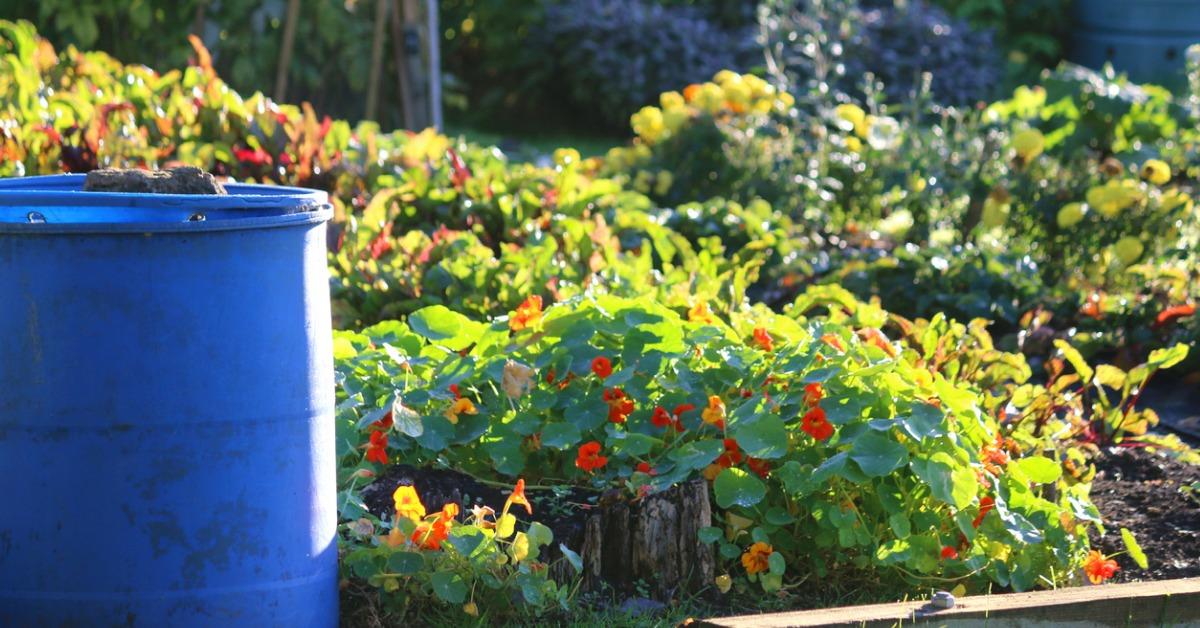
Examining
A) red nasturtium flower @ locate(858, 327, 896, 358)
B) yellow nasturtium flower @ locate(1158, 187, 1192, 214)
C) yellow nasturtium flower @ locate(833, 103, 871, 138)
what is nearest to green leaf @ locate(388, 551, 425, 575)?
red nasturtium flower @ locate(858, 327, 896, 358)

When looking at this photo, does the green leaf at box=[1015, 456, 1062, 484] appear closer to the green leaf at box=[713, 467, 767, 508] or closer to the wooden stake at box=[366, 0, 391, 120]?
the green leaf at box=[713, 467, 767, 508]

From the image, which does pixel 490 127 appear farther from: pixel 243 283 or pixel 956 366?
pixel 243 283

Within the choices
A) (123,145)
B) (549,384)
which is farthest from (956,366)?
(123,145)

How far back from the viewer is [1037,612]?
2471 mm

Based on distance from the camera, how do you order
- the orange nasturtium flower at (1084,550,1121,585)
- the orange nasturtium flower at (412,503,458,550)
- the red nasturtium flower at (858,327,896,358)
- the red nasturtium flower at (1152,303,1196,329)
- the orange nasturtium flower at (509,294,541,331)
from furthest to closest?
the red nasturtium flower at (1152,303,1196,329) < the red nasturtium flower at (858,327,896,358) < the orange nasturtium flower at (509,294,541,331) < the orange nasturtium flower at (1084,550,1121,585) < the orange nasturtium flower at (412,503,458,550)

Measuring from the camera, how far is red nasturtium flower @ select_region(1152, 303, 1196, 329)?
4496mm

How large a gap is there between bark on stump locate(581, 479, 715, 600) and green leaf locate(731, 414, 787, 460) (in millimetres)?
113

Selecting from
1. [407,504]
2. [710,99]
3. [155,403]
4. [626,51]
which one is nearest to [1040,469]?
[407,504]

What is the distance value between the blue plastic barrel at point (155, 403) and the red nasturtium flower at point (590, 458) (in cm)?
65

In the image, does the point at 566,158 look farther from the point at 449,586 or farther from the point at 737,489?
the point at 449,586

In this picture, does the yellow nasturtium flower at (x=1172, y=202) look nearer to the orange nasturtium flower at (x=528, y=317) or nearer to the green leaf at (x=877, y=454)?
the green leaf at (x=877, y=454)

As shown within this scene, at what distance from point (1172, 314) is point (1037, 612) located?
2332mm

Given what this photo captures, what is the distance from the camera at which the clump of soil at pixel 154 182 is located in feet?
7.62

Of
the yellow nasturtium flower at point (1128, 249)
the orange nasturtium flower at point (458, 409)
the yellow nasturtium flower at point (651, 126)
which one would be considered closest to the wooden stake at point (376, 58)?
the yellow nasturtium flower at point (651, 126)
